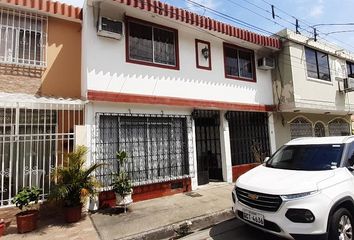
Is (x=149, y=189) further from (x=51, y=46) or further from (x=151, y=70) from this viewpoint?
(x=51, y=46)

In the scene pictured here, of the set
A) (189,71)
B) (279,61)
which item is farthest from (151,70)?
(279,61)

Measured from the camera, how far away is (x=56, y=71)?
793cm

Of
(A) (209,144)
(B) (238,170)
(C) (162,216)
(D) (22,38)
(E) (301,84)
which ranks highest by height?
(D) (22,38)

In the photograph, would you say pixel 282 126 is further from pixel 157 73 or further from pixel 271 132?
pixel 157 73

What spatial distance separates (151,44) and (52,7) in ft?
10.2

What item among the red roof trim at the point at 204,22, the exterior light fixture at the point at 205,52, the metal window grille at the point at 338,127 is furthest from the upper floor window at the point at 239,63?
the metal window grille at the point at 338,127

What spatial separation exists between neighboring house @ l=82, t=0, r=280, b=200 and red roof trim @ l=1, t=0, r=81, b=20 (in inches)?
25.9

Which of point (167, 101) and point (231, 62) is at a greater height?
point (231, 62)

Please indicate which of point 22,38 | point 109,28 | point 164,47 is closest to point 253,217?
point 109,28

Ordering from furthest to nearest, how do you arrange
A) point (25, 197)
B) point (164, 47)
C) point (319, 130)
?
point (319, 130)
point (164, 47)
point (25, 197)

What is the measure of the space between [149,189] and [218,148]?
3.68 m

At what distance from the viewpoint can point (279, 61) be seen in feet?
39.1

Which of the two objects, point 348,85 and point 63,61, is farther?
point 348,85

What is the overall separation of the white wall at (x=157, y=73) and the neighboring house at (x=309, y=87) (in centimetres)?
144
